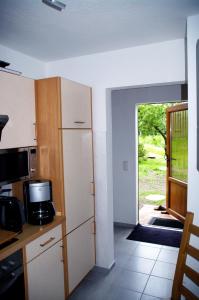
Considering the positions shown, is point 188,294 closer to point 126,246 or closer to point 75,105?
point 75,105

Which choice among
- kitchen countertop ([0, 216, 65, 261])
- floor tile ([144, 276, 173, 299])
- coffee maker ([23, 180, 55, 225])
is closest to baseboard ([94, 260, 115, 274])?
floor tile ([144, 276, 173, 299])

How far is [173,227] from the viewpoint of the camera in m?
3.92

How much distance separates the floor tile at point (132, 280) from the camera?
8.01 feet

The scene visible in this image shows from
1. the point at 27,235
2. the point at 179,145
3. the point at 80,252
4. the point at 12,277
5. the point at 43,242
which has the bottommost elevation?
the point at 80,252

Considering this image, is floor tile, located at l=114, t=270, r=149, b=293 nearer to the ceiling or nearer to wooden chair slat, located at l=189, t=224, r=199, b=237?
wooden chair slat, located at l=189, t=224, r=199, b=237

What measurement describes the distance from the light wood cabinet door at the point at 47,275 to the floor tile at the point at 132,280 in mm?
682

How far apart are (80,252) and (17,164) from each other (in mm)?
1161

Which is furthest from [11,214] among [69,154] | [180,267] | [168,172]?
[168,172]

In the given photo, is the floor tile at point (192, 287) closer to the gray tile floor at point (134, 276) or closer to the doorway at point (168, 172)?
the gray tile floor at point (134, 276)

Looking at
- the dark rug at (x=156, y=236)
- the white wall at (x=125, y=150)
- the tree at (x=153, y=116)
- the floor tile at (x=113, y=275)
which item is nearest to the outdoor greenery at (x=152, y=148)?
the tree at (x=153, y=116)

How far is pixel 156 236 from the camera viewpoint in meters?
3.62

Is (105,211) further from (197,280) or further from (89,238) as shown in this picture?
(197,280)

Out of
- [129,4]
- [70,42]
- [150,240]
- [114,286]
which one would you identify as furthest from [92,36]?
[150,240]

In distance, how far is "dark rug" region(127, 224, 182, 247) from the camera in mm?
3441
